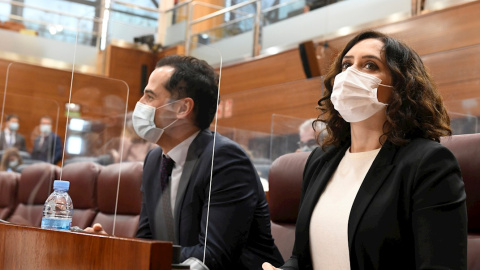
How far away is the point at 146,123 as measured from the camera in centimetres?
131

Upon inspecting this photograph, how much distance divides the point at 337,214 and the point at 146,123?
430 millimetres

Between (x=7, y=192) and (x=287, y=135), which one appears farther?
(x=287, y=135)

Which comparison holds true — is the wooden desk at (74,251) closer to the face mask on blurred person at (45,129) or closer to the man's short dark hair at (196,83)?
the man's short dark hair at (196,83)

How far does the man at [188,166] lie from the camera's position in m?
1.30

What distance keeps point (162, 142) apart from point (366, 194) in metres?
0.42

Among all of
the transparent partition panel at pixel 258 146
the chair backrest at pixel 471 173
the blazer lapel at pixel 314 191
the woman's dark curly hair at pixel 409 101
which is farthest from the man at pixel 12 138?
the chair backrest at pixel 471 173

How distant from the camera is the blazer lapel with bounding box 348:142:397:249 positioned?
1238 millimetres

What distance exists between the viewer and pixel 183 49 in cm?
144

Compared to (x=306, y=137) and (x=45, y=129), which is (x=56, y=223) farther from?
(x=306, y=137)

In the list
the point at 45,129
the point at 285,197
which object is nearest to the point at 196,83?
the point at 285,197

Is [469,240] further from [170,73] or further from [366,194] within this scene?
[170,73]

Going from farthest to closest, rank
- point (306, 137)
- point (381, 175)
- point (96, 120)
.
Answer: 1. point (306, 137)
2. point (96, 120)
3. point (381, 175)

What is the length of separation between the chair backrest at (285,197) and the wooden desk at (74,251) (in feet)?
2.13

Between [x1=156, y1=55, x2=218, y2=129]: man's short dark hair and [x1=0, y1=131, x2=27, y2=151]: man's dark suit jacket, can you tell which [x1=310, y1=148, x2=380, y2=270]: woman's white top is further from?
[x1=0, y1=131, x2=27, y2=151]: man's dark suit jacket
